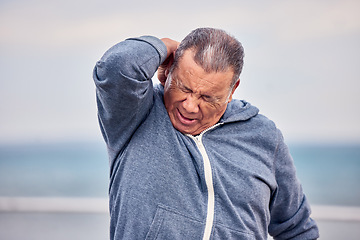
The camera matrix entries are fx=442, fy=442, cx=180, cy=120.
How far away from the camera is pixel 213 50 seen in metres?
1.25

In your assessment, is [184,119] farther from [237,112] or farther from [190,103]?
[237,112]

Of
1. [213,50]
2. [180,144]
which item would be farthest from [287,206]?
[213,50]

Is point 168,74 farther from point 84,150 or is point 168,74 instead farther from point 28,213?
point 84,150

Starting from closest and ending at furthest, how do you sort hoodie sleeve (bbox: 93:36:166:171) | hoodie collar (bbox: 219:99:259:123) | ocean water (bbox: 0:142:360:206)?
hoodie sleeve (bbox: 93:36:166:171), hoodie collar (bbox: 219:99:259:123), ocean water (bbox: 0:142:360:206)

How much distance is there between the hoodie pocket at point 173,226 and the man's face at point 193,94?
26 cm

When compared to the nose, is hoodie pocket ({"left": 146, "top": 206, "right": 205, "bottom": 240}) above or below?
below

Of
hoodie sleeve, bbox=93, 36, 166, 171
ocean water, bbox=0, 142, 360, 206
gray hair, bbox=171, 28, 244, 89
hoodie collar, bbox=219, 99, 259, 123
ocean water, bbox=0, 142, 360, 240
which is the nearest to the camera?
hoodie sleeve, bbox=93, 36, 166, 171

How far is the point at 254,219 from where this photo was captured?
4.49 ft

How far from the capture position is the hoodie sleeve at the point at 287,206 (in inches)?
58.7

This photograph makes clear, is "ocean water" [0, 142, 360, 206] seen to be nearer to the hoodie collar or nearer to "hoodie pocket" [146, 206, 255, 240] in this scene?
the hoodie collar

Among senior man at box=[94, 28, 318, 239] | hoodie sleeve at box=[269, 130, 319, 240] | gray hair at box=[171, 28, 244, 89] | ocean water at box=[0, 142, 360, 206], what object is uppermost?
gray hair at box=[171, 28, 244, 89]

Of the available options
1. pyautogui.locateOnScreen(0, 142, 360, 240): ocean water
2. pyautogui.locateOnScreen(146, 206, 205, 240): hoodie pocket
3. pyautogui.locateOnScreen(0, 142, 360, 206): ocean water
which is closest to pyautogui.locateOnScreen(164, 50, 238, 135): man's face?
pyautogui.locateOnScreen(146, 206, 205, 240): hoodie pocket

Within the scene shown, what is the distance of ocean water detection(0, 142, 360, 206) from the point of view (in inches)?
204

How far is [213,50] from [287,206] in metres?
0.64
